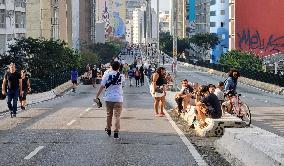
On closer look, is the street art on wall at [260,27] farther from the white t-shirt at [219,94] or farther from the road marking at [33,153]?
the road marking at [33,153]

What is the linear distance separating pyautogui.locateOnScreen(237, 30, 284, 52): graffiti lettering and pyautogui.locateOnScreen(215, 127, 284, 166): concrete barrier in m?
107

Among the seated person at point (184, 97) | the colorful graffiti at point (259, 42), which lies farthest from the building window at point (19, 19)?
the seated person at point (184, 97)

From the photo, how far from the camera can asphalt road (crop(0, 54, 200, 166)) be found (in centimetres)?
1084

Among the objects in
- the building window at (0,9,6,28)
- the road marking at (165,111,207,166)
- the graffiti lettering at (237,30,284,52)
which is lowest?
the road marking at (165,111,207,166)

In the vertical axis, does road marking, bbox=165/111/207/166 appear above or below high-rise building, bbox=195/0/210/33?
below

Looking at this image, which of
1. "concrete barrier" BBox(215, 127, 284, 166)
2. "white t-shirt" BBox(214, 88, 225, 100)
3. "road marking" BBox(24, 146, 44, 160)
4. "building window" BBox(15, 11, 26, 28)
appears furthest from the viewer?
"building window" BBox(15, 11, 26, 28)

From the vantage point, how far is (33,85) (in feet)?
142

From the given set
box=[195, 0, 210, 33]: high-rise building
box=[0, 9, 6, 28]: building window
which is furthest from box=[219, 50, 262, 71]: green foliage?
box=[195, 0, 210, 33]: high-rise building

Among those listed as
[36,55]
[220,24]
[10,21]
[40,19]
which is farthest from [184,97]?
[220,24]

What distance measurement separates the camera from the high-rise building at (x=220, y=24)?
149875 millimetres

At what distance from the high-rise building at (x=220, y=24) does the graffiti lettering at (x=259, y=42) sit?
19428 millimetres

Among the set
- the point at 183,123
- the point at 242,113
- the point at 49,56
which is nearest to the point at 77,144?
the point at 183,123

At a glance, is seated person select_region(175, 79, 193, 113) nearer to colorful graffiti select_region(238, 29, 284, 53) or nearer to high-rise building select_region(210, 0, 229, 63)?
colorful graffiti select_region(238, 29, 284, 53)

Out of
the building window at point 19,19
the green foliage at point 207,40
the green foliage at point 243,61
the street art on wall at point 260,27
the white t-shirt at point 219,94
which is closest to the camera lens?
the white t-shirt at point 219,94
